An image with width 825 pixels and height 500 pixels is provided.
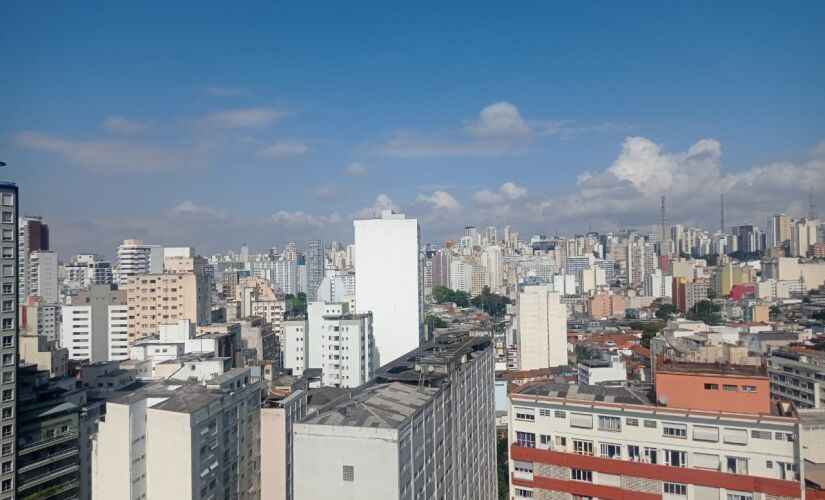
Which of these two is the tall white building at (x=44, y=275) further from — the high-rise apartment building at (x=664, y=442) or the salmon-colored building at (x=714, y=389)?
the salmon-colored building at (x=714, y=389)

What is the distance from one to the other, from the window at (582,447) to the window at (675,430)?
1.99 ft

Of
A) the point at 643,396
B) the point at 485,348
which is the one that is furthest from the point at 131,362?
the point at 643,396

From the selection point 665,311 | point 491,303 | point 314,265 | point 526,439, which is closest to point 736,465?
point 526,439

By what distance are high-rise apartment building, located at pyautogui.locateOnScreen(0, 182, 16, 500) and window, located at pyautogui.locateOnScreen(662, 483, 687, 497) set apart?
19.3ft

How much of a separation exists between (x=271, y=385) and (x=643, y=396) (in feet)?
19.6

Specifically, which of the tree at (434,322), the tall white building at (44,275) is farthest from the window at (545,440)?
the tall white building at (44,275)

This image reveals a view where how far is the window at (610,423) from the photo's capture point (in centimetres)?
522

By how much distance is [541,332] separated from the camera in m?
17.3

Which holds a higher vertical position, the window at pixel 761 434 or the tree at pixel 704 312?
Result: the window at pixel 761 434

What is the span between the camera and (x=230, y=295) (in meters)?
27.2

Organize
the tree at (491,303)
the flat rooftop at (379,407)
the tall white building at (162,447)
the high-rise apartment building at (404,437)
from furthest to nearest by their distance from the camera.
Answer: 1. the tree at (491,303)
2. the tall white building at (162,447)
3. the flat rooftop at (379,407)
4. the high-rise apartment building at (404,437)

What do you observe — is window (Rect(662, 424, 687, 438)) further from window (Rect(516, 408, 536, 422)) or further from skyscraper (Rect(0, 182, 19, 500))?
skyscraper (Rect(0, 182, 19, 500))

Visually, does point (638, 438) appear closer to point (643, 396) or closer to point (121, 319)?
point (643, 396)

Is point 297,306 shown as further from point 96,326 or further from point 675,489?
point 675,489
